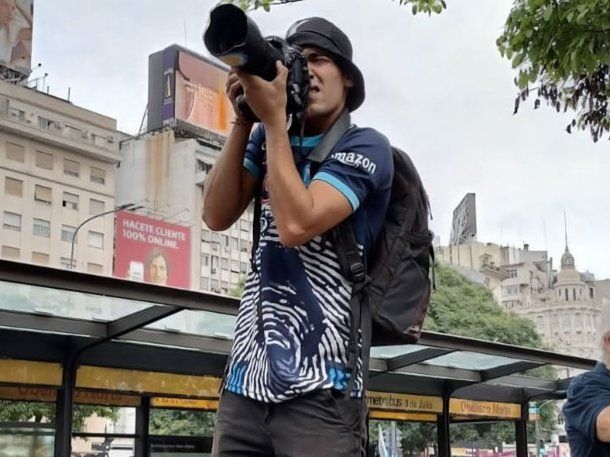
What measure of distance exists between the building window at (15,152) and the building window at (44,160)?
1.13m

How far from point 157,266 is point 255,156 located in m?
73.5

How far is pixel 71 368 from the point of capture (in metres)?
8.79

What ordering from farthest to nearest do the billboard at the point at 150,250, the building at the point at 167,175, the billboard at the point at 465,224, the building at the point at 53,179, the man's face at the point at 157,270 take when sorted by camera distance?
the billboard at the point at 465,224 < the building at the point at 167,175 < the man's face at the point at 157,270 < the billboard at the point at 150,250 < the building at the point at 53,179

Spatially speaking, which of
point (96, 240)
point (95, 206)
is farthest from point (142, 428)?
point (95, 206)

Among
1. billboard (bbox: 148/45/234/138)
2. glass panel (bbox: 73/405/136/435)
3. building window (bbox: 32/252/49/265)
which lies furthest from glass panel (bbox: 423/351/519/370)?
billboard (bbox: 148/45/234/138)

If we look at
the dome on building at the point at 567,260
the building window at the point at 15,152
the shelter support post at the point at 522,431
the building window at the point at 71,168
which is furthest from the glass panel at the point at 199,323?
the dome on building at the point at 567,260

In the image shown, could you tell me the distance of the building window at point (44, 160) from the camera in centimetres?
6838

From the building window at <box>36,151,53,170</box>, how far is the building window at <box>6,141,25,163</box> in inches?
44.4

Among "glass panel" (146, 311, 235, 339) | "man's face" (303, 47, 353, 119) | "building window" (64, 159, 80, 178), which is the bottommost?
"man's face" (303, 47, 353, 119)

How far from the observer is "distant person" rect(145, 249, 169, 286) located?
2891 inches

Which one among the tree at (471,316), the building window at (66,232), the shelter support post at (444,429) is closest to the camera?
the shelter support post at (444,429)

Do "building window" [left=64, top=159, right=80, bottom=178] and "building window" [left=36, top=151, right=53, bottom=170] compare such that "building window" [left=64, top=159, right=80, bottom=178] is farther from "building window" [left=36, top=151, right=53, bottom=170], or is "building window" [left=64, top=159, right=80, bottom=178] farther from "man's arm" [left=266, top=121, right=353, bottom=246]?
"man's arm" [left=266, top=121, right=353, bottom=246]

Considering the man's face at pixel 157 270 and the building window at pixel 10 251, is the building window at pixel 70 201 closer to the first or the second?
the building window at pixel 10 251

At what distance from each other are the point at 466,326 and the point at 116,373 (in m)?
41.7
